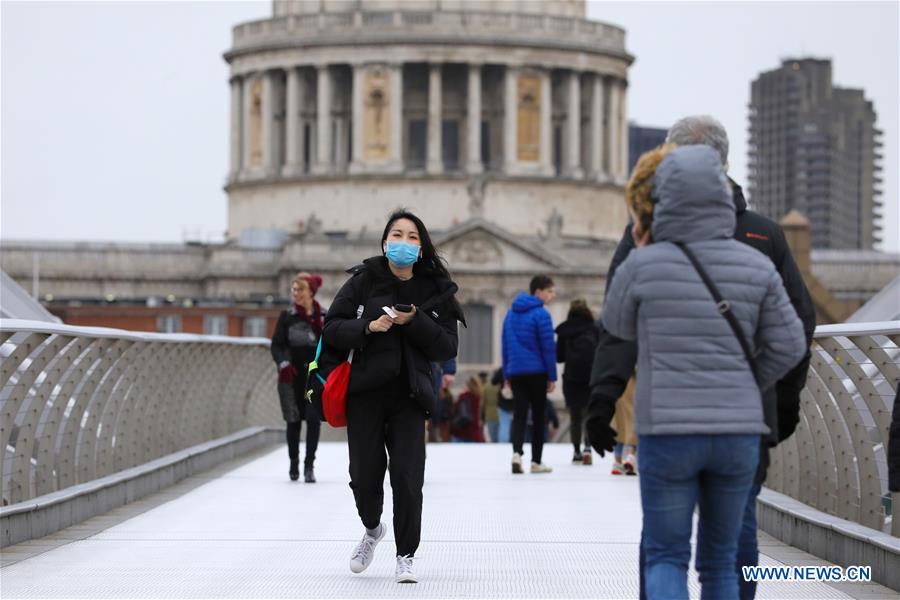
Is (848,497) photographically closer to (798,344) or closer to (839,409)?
(839,409)

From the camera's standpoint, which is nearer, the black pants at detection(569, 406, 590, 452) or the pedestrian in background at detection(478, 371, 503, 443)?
the black pants at detection(569, 406, 590, 452)

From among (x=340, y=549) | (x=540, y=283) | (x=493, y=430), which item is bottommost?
(x=493, y=430)

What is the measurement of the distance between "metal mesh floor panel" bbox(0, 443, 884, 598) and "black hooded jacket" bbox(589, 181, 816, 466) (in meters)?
2.44

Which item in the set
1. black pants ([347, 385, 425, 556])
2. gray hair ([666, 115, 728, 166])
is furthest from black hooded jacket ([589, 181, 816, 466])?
black pants ([347, 385, 425, 556])

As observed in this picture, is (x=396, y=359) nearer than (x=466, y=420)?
Yes

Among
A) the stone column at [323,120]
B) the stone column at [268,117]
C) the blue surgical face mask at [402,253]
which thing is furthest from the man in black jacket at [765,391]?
the stone column at [268,117]

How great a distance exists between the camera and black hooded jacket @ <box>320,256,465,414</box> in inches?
493

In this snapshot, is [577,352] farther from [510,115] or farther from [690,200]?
[510,115]

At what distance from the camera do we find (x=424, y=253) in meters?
12.8

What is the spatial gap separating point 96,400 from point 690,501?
8867 mm

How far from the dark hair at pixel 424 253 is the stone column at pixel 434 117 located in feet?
312

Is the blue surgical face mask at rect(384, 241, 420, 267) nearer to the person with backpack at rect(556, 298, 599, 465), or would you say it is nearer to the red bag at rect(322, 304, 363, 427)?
the red bag at rect(322, 304, 363, 427)

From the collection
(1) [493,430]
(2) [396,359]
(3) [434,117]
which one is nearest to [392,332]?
(2) [396,359]

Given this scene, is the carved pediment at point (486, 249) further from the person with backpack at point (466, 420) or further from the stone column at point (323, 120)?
the person with backpack at point (466, 420)
